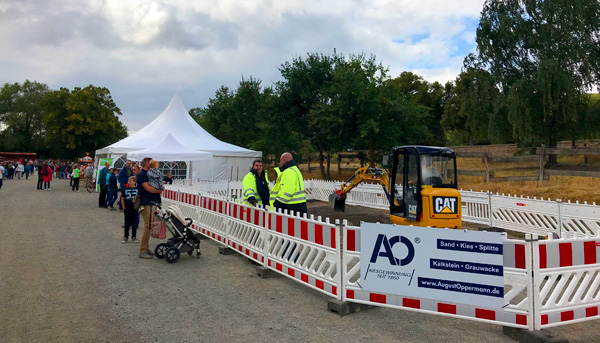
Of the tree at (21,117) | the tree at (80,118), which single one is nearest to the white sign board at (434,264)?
the tree at (80,118)

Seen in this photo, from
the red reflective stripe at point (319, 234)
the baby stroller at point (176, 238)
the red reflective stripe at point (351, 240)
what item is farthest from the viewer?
the baby stroller at point (176, 238)

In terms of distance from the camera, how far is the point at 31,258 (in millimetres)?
7531

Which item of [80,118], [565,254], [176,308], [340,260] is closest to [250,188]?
[176,308]

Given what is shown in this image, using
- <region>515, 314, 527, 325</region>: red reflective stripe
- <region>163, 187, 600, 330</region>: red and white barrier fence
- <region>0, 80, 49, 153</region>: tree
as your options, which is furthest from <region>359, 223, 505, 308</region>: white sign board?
<region>0, 80, 49, 153</region>: tree

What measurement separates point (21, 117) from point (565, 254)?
286ft

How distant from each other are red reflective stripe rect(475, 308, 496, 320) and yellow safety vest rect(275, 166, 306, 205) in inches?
141

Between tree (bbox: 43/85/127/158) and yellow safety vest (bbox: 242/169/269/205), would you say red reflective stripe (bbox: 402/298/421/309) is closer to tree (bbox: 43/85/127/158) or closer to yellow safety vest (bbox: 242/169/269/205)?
yellow safety vest (bbox: 242/169/269/205)

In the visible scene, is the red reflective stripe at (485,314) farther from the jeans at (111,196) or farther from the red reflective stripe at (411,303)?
the jeans at (111,196)

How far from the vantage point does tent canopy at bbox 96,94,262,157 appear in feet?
78.0

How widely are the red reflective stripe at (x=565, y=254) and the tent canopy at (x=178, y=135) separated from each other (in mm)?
21591

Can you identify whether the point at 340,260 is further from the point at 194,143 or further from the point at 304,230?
the point at 194,143

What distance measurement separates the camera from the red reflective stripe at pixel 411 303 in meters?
4.43

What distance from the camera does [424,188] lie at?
8.38 meters

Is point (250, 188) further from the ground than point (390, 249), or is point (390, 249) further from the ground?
point (250, 188)
